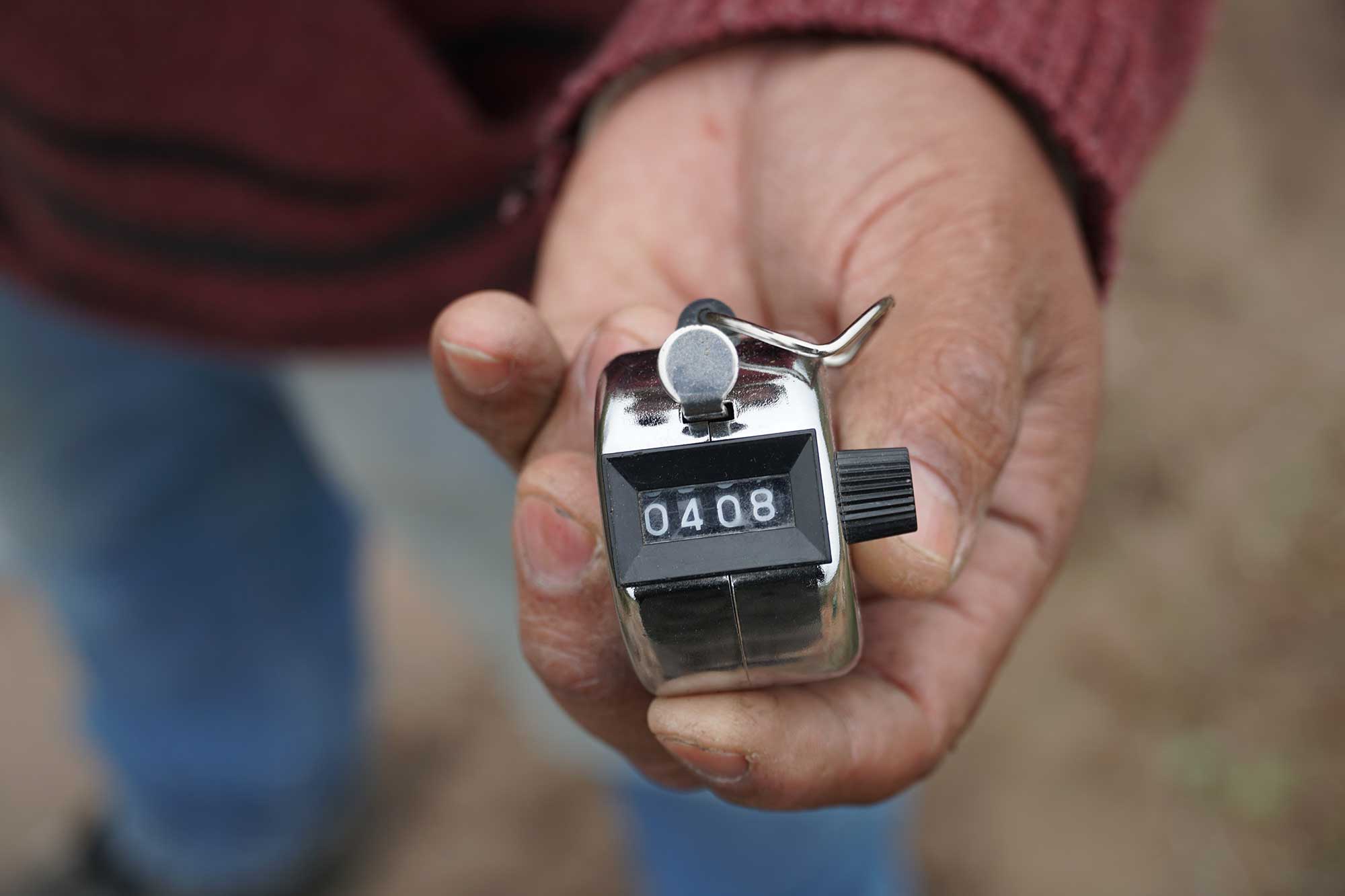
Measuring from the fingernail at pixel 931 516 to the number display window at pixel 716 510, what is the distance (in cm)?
11

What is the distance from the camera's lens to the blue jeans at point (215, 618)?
185 cm

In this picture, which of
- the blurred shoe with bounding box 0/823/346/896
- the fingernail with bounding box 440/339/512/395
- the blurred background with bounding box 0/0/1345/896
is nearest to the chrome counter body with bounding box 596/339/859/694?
the fingernail with bounding box 440/339/512/395

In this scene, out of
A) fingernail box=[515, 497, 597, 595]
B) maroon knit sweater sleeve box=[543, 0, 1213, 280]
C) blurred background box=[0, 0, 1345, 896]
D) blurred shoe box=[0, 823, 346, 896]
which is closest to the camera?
fingernail box=[515, 497, 597, 595]

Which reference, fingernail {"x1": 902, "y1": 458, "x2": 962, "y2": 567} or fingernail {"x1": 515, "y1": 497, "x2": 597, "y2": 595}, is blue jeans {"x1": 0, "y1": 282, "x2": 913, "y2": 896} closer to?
fingernail {"x1": 515, "y1": 497, "x2": 597, "y2": 595}

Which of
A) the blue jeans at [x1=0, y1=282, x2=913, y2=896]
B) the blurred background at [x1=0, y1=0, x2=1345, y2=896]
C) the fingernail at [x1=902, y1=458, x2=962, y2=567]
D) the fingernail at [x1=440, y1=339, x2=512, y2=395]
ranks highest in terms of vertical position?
the fingernail at [x1=440, y1=339, x2=512, y2=395]

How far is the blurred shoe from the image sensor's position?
8.31 ft

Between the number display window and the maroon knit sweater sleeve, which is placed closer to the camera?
the number display window

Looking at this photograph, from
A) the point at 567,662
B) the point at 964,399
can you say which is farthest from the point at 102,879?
the point at 964,399

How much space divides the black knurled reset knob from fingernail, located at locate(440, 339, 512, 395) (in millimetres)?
308

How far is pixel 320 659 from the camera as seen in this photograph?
2344 millimetres

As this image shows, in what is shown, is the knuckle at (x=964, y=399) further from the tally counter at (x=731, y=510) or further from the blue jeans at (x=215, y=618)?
the blue jeans at (x=215, y=618)

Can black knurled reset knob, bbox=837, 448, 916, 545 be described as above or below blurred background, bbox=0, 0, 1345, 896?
above

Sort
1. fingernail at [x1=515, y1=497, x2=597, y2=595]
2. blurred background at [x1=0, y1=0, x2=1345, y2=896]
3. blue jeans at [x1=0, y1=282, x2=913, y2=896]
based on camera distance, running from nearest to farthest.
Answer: fingernail at [x1=515, y1=497, x2=597, y2=595] < blue jeans at [x1=0, y1=282, x2=913, y2=896] < blurred background at [x1=0, y1=0, x2=1345, y2=896]

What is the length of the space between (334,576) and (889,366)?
1.72m
